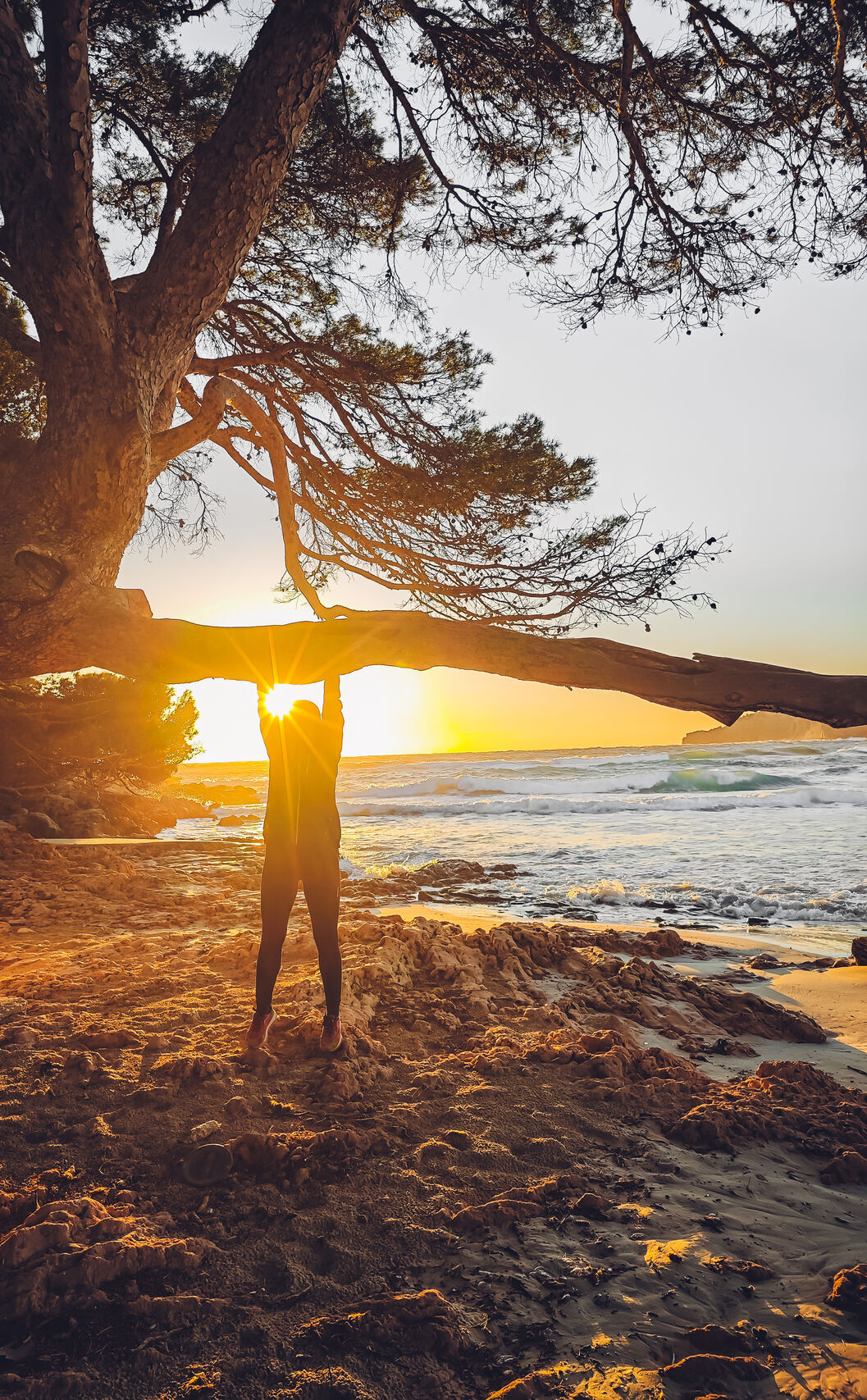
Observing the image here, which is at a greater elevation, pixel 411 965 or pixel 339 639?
pixel 339 639

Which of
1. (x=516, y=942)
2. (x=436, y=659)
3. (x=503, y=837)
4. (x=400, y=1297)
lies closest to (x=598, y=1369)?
(x=400, y=1297)

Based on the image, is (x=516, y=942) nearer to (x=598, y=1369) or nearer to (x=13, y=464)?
(x=598, y=1369)

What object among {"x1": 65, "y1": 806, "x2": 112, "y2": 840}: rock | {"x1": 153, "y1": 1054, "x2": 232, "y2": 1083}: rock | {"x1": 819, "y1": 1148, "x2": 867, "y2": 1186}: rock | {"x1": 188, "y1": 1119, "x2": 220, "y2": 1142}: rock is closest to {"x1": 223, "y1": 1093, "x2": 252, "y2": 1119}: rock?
{"x1": 188, "y1": 1119, "x2": 220, "y2": 1142}: rock

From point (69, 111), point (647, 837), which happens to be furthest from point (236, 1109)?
point (647, 837)

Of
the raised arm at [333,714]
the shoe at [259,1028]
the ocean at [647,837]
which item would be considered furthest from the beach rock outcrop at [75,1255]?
the ocean at [647,837]

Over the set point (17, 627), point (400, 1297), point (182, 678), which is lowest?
point (400, 1297)

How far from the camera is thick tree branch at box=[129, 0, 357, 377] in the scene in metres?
3.48

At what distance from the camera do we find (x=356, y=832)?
45.7 ft

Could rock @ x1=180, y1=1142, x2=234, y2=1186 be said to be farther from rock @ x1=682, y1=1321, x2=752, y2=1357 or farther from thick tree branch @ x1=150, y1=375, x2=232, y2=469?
thick tree branch @ x1=150, y1=375, x2=232, y2=469

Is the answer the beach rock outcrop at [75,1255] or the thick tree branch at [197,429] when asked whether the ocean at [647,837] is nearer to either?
the thick tree branch at [197,429]

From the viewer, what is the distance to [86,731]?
13.7 meters

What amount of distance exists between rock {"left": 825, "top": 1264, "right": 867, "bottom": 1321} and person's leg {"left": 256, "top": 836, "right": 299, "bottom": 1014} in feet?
6.86

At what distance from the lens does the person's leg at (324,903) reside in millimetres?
2871

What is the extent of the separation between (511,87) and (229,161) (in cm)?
281
